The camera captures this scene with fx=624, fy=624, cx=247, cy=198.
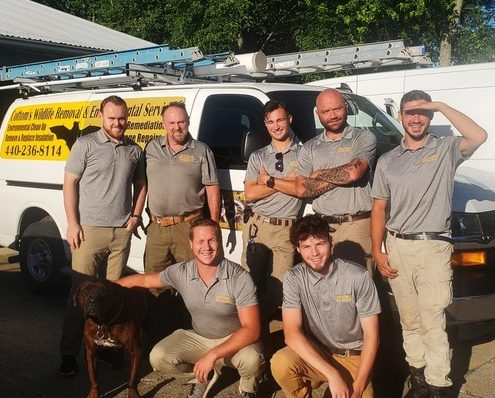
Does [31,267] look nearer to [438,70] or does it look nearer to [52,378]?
[52,378]

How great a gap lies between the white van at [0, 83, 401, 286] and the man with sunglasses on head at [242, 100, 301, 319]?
268 millimetres

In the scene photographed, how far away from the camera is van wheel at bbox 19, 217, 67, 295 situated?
647 cm

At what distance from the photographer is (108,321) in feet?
13.5

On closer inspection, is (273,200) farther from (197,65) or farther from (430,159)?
(197,65)

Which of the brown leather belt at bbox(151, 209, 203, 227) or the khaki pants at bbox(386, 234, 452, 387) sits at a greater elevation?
the brown leather belt at bbox(151, 209, 203, 227)

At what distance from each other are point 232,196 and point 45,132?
259cm

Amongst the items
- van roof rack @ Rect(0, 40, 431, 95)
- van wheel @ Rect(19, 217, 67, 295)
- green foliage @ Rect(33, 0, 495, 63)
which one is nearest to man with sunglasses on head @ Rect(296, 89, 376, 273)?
van roof rack @ Rect(0, 40, 431, 95)

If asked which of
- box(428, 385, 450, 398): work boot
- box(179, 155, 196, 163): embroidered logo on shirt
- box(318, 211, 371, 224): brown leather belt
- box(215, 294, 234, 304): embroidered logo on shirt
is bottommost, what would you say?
box(428, 385, 450, 398): work boot

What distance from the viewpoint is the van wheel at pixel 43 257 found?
6469 mm

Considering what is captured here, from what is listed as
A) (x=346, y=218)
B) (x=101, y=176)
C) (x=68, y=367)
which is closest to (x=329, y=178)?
(x=346, y=218)

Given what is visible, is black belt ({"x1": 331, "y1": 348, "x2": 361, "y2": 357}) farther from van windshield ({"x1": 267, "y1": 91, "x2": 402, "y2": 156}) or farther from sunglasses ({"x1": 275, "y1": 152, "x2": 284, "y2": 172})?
van windshield ({"x1": 267, "y1": 91, "x2": 402, "y2": 156})

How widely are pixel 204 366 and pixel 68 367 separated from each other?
4.82 ft

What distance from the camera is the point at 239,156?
5.20m

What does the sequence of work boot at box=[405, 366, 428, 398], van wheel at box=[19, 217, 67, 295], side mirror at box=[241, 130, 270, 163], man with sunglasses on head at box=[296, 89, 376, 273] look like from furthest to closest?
van wheel at box=[19, 217, 67, 295], side mirror at box=[241, 130, 270, 163], man with sunglasses on head at box=[296, 89, 376, 273], work boot at box=[405, 366, 428, 398]
